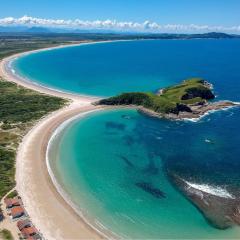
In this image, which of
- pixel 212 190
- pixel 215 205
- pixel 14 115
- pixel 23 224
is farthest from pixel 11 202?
pixel 14 115

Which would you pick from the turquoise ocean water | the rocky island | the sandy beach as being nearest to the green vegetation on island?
the sandy beach

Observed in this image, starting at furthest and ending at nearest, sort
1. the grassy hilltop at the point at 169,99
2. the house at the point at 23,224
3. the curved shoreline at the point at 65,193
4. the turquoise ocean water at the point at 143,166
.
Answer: the grassy hilltop at the point at 169,99 → the turquoise ocean water at the point at 143,166 → the curved shoreline at the point at 65,193 → the house at the point at 23,224

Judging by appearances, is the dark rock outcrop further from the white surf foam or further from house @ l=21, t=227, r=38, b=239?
house @ l=21, t=227, r=38, b=239

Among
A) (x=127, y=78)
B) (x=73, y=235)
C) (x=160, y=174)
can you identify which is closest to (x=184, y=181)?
(x=160, y=174)

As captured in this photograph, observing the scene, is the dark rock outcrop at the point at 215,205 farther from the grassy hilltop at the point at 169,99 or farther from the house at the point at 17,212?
the grassy hilltop at the point at 169,99

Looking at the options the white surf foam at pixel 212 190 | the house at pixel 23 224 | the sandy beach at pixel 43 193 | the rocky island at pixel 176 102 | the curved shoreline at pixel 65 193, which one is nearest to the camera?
the house at pixel 23 224

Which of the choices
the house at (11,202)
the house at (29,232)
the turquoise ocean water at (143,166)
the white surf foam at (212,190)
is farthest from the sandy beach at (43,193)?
the white surf foam at (212,190)

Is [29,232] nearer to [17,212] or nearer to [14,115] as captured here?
[17,212]

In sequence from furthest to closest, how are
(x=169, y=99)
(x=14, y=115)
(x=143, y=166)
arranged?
(x=169, y=99)
(x=14, y=115)
(x=143, y=166)

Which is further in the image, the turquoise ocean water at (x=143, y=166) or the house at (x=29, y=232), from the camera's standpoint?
the turquoise ocean water at (x=143, y=166)
